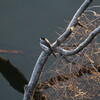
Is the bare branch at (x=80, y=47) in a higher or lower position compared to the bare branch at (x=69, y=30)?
lower

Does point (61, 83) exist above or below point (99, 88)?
above

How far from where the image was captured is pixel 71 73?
402 cm

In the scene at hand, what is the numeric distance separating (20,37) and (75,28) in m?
Answer: 1.76

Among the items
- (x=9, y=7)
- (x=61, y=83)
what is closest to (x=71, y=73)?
(x=61, y=83)

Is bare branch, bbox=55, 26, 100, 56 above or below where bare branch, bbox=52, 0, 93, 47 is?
below

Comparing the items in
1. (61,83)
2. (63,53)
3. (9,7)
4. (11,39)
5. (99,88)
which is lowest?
(99,88)

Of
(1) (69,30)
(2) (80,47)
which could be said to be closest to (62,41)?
(1) (69,30)

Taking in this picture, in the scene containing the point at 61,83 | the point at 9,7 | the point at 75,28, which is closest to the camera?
the point at 75,28

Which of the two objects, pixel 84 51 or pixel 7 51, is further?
pixel 7 51

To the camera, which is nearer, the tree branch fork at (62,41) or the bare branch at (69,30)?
the tree branch fork at (62,41)

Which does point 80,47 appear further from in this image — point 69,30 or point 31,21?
point 31,21

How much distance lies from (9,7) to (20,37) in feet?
1.83

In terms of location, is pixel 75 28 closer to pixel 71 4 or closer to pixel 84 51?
pixel 84 51

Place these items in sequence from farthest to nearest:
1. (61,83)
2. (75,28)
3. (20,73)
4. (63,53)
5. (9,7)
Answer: (9,7) < (20,73) < (61,83) < (75,28) < (63,53)
